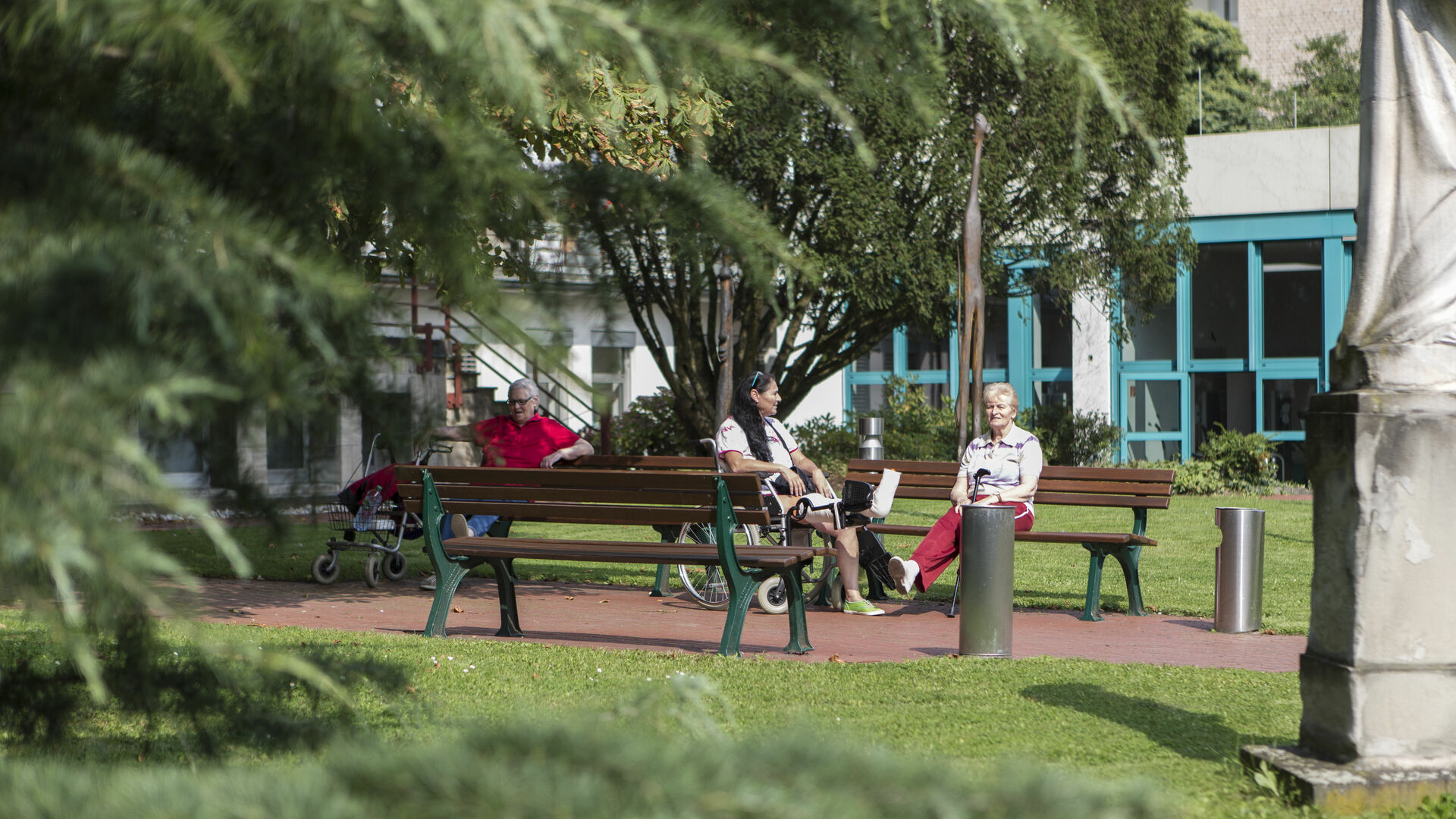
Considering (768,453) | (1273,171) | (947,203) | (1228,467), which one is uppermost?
(1273,171)

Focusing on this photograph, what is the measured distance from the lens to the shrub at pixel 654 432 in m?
24.4

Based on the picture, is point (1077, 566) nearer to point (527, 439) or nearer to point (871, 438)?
point (527, 439)

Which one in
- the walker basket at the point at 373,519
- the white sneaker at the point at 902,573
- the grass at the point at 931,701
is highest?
the walker basket at the point at 373,519

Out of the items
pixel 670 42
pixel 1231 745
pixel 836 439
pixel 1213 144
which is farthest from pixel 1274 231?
pixel 670 42

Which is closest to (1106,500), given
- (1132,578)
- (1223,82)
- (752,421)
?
(1132,578)

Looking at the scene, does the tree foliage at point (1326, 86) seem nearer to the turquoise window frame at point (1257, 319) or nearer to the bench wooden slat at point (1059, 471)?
the turquoise window frame at point (1257, 319)

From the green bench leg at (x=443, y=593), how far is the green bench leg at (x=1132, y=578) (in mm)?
4102

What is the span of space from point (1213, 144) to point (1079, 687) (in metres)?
22.3

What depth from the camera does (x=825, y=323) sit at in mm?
21484

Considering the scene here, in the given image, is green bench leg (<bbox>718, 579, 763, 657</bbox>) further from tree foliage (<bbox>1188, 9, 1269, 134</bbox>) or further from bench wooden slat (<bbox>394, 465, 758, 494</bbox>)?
tree foliage (<bbox>1188, 9, 1269, 134</bbox>)

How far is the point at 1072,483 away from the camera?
10.7 m

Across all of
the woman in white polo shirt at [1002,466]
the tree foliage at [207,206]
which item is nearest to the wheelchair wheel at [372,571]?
the woman in white polo shirt at [1002,466]

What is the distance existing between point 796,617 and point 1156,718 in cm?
228

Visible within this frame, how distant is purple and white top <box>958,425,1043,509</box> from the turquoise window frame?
1581 centimetres
